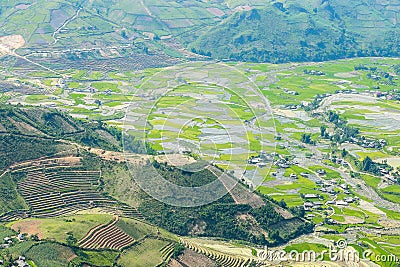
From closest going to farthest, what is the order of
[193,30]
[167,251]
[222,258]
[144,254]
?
[144,254]
[167,251]
[222,258]
[193,30]

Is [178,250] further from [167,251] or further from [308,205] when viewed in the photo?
[308,205]

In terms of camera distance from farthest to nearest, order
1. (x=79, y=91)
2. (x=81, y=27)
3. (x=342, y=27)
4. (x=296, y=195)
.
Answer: (x=342, y=27) → (x=81, y=27) → (x=79, y=91) → (x=296, y=195)

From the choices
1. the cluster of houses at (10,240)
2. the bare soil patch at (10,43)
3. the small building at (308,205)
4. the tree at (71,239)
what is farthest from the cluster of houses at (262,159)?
the bare soil patch at (10,43)

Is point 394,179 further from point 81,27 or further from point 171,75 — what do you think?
point 81,27

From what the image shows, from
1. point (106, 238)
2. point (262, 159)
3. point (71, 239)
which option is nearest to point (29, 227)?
point (71, 239)

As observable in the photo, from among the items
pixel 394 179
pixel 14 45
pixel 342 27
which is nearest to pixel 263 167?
pixel 394 179
